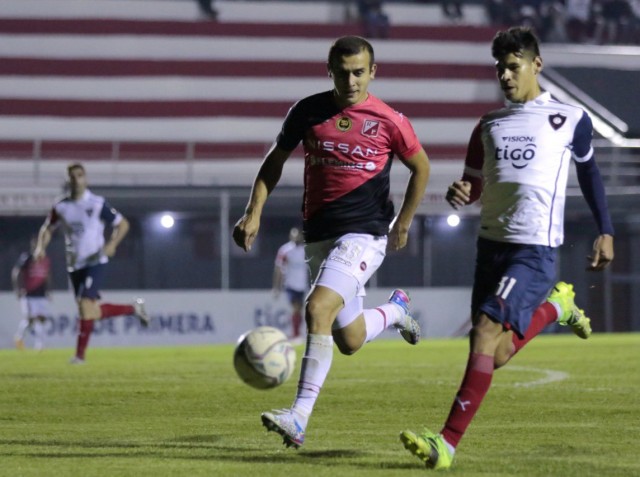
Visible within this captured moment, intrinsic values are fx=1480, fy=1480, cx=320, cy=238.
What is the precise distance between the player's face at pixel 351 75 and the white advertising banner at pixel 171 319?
2084 centimetres

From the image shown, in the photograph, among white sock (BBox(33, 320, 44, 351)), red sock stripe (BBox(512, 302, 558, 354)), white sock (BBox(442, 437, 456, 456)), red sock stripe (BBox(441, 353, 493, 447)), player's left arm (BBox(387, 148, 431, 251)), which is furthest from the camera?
white sock (BBox(33, 320, 44, 351))

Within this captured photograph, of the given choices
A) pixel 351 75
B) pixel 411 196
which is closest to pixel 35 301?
pixel 411 196

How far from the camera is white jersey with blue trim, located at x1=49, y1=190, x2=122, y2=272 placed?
17.6 meters

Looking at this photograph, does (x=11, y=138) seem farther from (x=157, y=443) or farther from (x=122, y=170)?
(x=157, y=443)

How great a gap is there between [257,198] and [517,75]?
5.26 feet

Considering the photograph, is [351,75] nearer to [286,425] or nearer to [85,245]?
[286,425]

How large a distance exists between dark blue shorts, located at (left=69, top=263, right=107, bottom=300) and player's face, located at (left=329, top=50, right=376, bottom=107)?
10.0 m

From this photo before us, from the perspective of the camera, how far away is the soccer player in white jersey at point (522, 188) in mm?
7125

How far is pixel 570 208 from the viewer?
36625 millimetres

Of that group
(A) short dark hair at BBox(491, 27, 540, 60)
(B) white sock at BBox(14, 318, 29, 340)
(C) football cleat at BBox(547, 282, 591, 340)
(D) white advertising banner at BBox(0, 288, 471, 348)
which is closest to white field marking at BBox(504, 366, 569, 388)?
(C) football cleat at BBox(547, 282, 591, 340)

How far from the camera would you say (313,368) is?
24.7 feet

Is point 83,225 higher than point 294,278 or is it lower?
higher

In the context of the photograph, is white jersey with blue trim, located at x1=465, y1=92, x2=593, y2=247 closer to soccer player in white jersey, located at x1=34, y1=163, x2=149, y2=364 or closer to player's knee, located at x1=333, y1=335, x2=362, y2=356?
player's knee, located at x1=333, y1=335, x2=362, y2=356

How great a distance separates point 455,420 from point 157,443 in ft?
6.42
